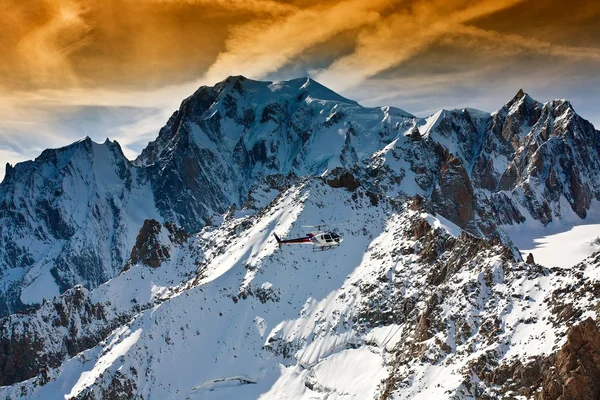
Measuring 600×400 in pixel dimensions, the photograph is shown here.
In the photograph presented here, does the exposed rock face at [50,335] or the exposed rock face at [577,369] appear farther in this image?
the exposed rock face at [50,335]

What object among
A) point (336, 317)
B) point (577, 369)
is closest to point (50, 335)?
point (336, 317)

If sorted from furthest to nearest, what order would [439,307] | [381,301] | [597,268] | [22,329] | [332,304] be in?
[22,329] → [332,304] → [381,301] → [439,307] → [597,268]

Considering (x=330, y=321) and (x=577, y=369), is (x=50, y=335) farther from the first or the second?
(x=577, y=369)

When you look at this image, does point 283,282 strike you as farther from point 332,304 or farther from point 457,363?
point 457,363

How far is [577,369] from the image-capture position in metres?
86.2

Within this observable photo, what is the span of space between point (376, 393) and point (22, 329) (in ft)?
397

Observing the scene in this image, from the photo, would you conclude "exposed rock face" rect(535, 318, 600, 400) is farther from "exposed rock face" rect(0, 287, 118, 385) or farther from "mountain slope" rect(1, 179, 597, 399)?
"exposed rock face" rect(0, 287, 118, 385)

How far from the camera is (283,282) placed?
16912cm

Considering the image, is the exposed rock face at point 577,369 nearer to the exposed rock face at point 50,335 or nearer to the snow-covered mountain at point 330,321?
the snow-covered mountain at point 330,321

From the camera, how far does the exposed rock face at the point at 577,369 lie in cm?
8506

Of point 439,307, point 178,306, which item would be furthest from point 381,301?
point 178,306

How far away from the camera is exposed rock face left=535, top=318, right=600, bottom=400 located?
8506cm

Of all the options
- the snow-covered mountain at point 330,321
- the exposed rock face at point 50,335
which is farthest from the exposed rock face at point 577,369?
the exposed rock face at point 50,335

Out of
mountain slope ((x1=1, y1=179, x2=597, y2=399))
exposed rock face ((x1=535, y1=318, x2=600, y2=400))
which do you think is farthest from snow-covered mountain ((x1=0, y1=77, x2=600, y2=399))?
mountain slope ((x1=1, y1=179, x2=597, y2=399))
